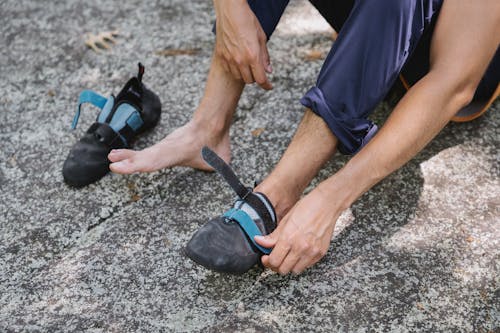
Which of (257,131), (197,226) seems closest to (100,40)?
(257,131)

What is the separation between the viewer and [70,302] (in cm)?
186

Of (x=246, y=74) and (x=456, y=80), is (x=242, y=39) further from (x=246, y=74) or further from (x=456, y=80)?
(x=456, y=80)

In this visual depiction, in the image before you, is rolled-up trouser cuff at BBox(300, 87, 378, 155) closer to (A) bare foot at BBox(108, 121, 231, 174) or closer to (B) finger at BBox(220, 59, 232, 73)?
(B) finger at BBox(220, 59, 232, 73)

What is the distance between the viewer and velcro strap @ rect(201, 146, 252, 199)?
1900mm

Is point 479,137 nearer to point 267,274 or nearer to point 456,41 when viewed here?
point 456,41

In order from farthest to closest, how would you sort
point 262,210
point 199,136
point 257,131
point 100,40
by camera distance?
point 100,40, point 257,131, point 199,136, point 262,210

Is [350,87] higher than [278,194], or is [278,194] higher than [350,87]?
[350,87]

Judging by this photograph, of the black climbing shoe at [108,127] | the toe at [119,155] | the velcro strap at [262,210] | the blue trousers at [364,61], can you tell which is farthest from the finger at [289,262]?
the black climbing shoe at [108,127]

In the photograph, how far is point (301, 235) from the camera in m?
1.78

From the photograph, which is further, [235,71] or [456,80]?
[235,71]

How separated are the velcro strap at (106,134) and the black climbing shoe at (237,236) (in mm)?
587

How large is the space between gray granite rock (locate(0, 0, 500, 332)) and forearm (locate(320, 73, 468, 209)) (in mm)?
286

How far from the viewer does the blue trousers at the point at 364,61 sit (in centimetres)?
173

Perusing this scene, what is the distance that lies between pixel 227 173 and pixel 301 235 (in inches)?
12.8
